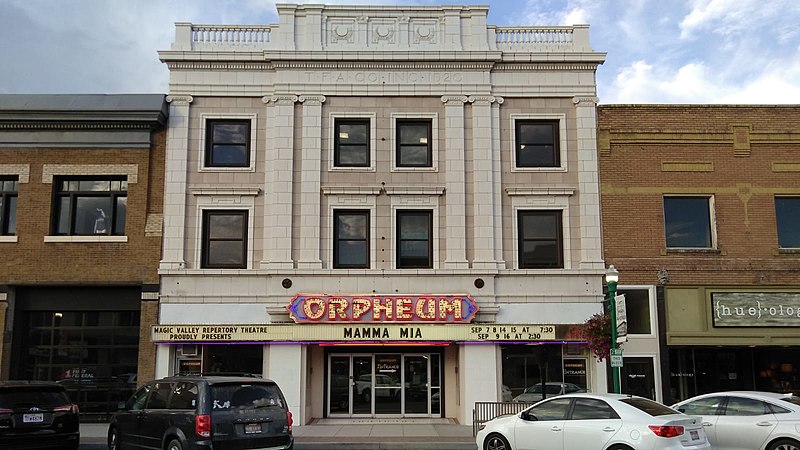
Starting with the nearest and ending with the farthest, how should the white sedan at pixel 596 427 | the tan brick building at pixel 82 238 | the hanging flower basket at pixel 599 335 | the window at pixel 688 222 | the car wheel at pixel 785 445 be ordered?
1. the white sedan at pixel 596 427
2. the car wheel at pixel 785 445
3. the hanging flower basket at pixel 599 335
4. the tan brick building at pixel 82 238
5. the window at pixel 688 222

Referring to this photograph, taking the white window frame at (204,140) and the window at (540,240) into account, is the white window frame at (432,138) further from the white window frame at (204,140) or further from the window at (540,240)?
the white window frame at (204,140)

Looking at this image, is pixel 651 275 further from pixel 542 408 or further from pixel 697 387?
pixel 542 408

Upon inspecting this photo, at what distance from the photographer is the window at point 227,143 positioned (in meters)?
22.9

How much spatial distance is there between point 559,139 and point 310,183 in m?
7.85

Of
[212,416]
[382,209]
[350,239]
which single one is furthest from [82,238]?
[212,416]

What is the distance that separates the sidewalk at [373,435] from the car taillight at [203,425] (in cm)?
519

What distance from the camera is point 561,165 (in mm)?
22812

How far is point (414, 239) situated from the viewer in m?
22.6

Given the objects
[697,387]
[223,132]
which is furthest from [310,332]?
[697,387]

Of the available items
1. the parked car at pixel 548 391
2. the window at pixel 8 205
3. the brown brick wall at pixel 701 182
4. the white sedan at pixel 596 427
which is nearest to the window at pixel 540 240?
the brown brick wall at pixel 701 182

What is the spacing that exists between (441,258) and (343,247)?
3002 mm

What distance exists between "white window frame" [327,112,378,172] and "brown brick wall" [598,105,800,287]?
23.0ft

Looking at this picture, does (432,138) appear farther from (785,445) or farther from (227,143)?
(785,445)

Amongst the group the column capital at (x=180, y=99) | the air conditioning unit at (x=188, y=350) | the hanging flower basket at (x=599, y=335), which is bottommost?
the air conditioning unit at (x=188, y=350)
